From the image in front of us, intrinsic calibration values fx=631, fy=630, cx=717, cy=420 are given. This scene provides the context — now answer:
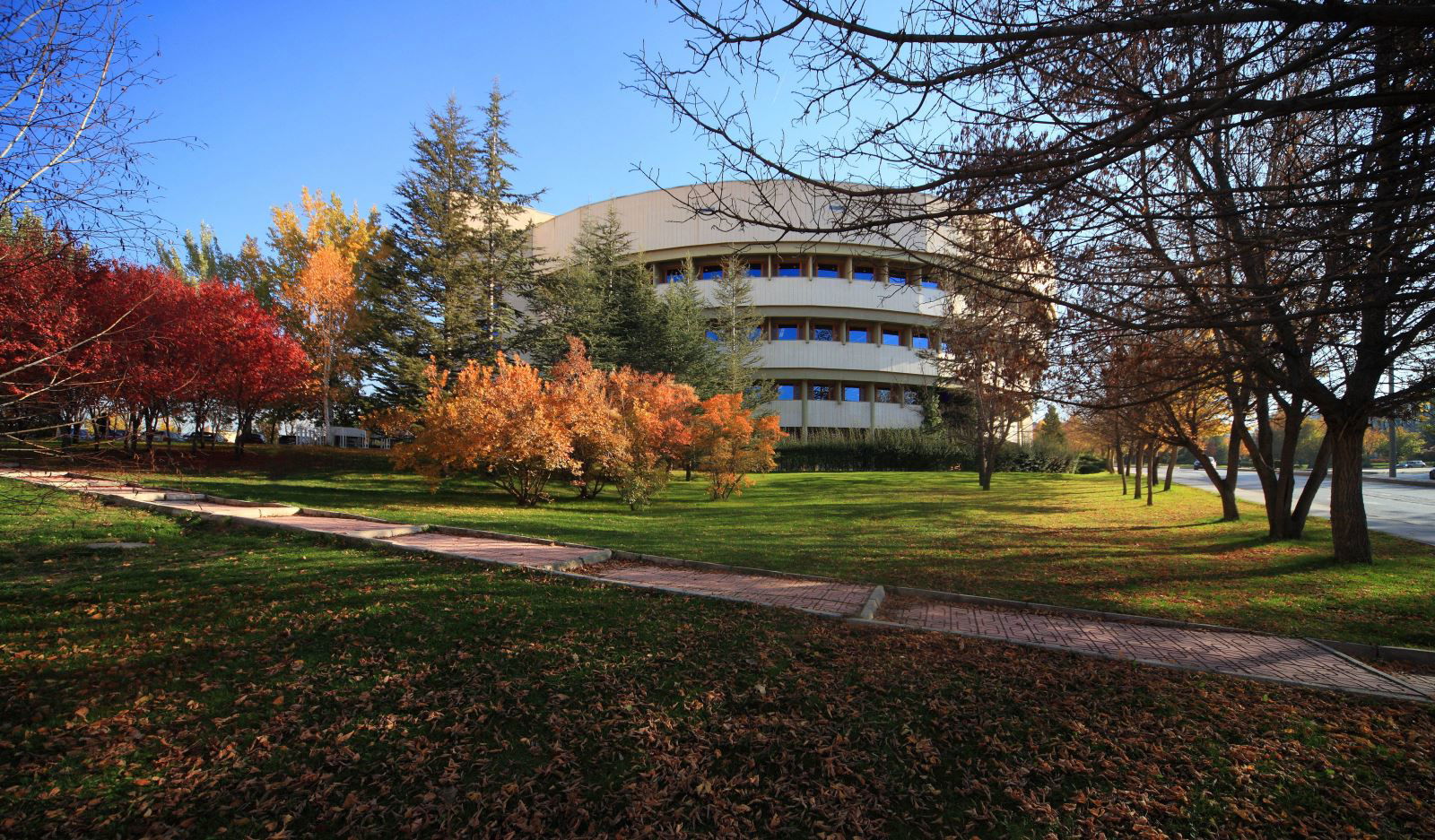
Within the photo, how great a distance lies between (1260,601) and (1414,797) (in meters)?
5.50

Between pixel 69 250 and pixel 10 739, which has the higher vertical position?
pixel 69 250

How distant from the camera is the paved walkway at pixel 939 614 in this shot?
529 centimetres

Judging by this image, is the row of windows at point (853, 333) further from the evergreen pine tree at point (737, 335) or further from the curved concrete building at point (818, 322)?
the evergreen pine tree at point (737, 335)

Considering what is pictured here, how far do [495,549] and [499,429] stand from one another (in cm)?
676

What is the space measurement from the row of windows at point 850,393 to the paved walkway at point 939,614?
110 feet

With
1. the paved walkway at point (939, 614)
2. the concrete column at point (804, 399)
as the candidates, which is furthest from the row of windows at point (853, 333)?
the paved walkway at point (939, 614)

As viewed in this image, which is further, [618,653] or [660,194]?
[660,194]

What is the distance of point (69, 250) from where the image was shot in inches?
157

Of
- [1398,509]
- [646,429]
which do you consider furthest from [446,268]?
[1398,509]

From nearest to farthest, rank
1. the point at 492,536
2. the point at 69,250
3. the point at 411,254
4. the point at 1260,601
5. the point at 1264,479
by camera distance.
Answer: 1. the point at 69,250
2. the point at 1260,601
3. the point at 492,536
4. the point at 1264,479
5. the point at 411,254

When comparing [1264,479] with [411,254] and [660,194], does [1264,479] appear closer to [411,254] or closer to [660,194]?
[411,254]

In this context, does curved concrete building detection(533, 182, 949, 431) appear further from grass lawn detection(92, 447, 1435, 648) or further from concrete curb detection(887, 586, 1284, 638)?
concrete curb detection(887, 586, 1284, 638)

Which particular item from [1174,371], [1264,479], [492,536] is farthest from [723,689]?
[1264,479]

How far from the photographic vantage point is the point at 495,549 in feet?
30.0
